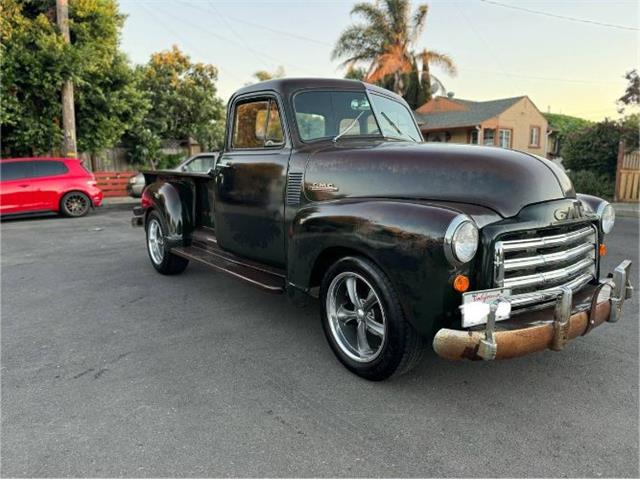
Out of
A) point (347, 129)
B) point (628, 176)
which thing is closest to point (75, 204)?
point (347, 129)

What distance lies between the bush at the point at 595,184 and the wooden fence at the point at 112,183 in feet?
51.3

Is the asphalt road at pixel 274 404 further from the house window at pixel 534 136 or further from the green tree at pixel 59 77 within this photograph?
the house window at pixel 534 136

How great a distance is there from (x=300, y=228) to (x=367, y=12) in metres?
27.6

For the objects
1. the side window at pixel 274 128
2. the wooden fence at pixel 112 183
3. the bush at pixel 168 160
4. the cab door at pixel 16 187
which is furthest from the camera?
the bush at pixel 168 160

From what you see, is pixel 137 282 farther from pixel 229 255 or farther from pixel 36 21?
pixel 36 21

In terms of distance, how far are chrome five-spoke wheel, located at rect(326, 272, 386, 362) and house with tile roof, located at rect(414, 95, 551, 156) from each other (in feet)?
88.7

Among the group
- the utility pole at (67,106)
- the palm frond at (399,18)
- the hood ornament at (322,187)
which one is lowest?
the hood ornament at (322,187)

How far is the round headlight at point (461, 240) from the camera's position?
2602mm

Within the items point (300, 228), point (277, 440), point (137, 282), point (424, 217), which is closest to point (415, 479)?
point (277, 440)

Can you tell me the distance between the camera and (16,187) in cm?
1170

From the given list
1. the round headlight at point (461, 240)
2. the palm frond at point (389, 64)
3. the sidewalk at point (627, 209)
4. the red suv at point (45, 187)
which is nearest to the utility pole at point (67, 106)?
the red suv at point (45, 187)

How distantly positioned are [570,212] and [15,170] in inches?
496

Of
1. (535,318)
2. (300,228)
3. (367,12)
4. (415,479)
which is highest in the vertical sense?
(367,12)

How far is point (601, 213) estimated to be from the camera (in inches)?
139
